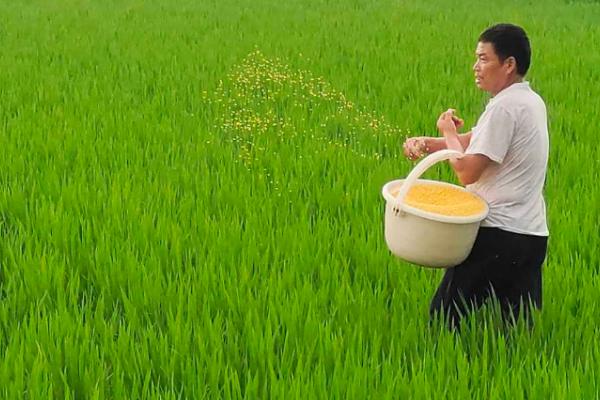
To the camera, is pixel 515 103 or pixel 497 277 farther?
pixel 497 277

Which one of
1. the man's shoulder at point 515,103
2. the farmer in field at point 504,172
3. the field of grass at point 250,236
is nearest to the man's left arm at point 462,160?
the farmer in field at point 504,172

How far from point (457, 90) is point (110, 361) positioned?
4.44 meters

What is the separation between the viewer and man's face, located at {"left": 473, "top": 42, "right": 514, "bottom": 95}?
2289 millimetres

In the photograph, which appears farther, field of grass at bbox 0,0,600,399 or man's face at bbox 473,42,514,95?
man's face at bbox 473,42,514,95

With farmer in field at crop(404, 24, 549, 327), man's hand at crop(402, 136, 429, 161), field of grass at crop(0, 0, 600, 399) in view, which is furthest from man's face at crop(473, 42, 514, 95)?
Answer: field of grass at crop(0, 0, 600, 399)

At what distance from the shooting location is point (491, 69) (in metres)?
2.30

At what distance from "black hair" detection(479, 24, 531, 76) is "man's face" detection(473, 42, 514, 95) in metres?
0.01

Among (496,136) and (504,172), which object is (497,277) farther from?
(496,136)

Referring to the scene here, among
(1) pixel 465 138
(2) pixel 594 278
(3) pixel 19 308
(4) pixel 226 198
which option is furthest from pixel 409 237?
(4) pixel 226 198

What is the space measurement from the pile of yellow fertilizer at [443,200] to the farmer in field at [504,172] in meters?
0.04

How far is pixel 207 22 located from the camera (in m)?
10.3

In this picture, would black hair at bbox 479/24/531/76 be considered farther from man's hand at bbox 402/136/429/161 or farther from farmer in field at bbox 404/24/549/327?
man's hand at bbox 402/136/429/161

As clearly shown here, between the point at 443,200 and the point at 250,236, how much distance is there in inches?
39.8

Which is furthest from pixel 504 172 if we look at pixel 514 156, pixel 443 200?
pixel 443 200
